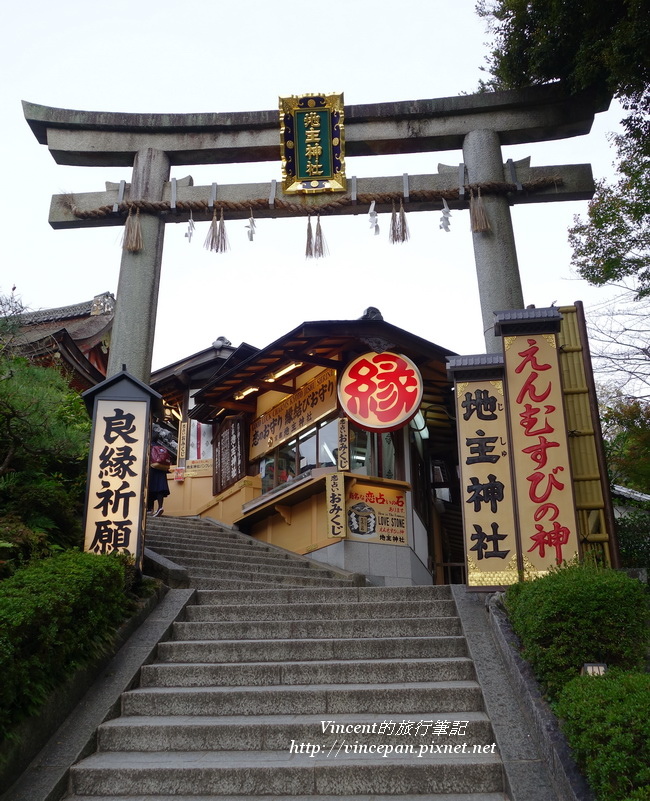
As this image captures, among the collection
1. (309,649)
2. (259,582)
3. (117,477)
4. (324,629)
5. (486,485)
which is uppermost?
(117,477)

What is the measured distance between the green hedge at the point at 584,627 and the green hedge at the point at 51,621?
3.89 metres

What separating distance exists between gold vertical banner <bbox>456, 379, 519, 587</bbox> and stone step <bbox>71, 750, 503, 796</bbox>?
3006mm

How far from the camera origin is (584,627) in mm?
5598

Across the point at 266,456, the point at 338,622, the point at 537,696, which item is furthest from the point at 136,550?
the point at 266,456

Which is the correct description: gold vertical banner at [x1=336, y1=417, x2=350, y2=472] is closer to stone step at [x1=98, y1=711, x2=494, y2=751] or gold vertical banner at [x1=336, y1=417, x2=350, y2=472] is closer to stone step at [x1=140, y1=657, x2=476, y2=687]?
stone step at [x1=140, y1=657, x2=476, y2=687]

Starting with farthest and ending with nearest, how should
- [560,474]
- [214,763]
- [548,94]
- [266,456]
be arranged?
[266,456], [548,94], [560,474], [214,763]

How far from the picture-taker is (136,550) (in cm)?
884

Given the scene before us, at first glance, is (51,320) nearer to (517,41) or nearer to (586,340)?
(517,41)

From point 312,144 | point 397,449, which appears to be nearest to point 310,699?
point 312,144

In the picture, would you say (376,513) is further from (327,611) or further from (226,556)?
(327,611)

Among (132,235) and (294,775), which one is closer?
(294,775)

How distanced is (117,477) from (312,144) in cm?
722

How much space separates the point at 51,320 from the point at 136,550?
21.2 m

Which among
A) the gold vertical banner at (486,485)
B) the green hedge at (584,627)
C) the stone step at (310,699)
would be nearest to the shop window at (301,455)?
the gold vertical banner at (486,485)
